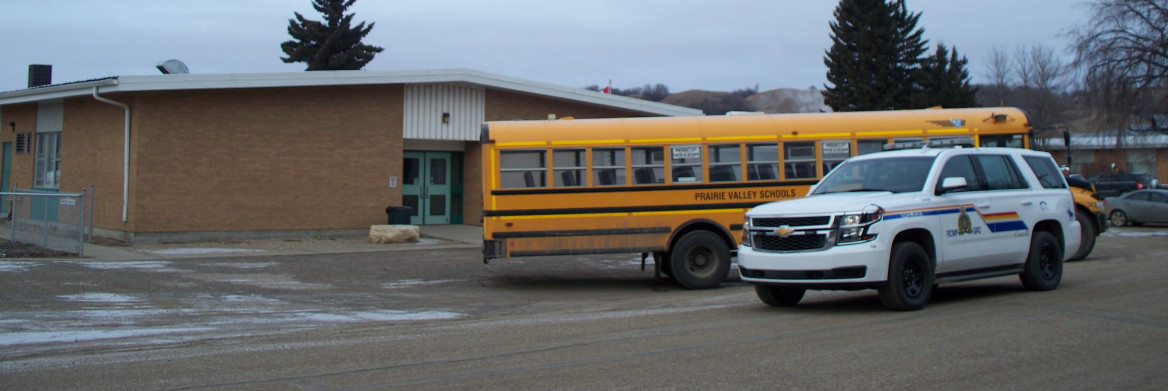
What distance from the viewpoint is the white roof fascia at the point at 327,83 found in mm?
18953

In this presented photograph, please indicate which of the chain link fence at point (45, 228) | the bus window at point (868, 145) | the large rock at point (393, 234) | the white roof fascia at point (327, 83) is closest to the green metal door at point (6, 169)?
the white roof fascia at point (327, 83)

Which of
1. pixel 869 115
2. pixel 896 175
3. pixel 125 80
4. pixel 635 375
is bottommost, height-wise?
pixel 635 375

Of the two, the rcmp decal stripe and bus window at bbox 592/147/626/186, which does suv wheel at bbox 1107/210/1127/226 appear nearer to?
the rcmp decal stripe

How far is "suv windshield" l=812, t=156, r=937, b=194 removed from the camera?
33.6ft

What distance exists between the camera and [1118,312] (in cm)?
938

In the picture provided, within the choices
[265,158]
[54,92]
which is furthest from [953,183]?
[54,92]

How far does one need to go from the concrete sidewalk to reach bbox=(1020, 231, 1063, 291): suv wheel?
12.1 metres

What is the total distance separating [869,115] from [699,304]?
4781 millimetres

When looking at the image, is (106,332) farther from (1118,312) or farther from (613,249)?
(1118,312)

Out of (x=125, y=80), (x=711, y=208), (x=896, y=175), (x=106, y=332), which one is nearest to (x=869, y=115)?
(x=711, y=208)

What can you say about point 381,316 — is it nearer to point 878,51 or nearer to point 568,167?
point 568,167

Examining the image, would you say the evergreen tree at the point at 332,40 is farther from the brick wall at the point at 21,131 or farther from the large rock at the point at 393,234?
the large rock at the point at 393,234

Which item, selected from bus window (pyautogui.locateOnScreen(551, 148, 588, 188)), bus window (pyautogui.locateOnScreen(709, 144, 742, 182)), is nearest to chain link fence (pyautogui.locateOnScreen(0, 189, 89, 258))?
bus window (pyautogui.locateOnScreen(551, 148, 588, 188))

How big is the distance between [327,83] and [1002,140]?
13911mm
